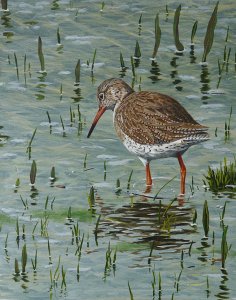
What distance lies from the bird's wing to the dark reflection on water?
77cm

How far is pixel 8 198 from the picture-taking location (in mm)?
13617

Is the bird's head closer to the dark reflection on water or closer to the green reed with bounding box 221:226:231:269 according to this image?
the dark reflection on water

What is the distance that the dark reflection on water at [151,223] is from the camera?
1235 cm

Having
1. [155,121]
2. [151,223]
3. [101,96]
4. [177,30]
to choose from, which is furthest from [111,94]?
[177,30]

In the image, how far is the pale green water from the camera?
37.1 ft

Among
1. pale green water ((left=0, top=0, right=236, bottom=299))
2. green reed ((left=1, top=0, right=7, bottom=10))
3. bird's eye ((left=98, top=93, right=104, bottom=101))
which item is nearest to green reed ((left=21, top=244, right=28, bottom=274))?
pale green water ((left=0, top=0, right=236, bottom=299))

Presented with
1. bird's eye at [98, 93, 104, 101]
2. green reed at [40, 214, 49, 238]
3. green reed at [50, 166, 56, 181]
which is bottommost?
green reed at [50, 166, 56, 181]

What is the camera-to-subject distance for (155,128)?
1419cm

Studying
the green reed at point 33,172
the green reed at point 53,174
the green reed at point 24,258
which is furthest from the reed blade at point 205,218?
the green reed at point 53,174

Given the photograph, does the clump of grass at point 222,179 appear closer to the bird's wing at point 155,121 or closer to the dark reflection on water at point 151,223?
the bird's wing at point 155,121

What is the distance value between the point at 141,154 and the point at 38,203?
1435 mm

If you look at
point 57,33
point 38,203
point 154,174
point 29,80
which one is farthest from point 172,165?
point 57,33

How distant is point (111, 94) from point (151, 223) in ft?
9.66

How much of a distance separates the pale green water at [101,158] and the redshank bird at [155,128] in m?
0.39
